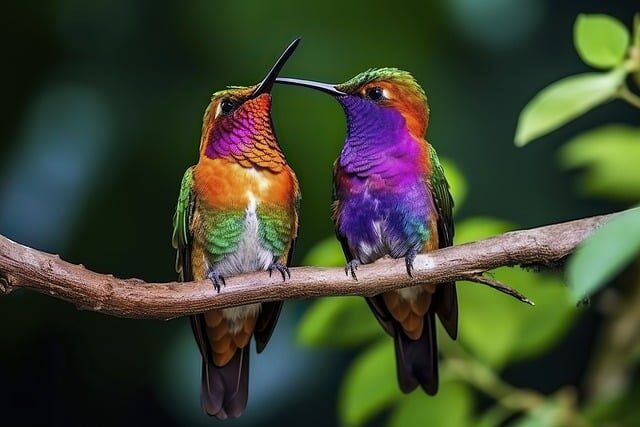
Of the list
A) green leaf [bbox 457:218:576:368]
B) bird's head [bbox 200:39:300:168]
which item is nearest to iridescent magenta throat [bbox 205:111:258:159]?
bird's head [bbox 200:39:300:168]

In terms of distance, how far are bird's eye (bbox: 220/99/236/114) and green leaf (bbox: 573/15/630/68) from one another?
0.45m

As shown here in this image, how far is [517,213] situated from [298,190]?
7.10 feet

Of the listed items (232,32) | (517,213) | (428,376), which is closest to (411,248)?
(428,376)

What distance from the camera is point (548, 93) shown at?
4.61 ft

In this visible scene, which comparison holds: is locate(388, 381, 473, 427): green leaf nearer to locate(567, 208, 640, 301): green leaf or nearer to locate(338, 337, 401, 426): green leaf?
locate(338, 337, 401, 426): green leaf

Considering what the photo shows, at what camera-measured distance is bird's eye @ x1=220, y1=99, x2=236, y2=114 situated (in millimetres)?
1213

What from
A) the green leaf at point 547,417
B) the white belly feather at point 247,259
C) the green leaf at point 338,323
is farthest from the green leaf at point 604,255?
the green leaf at point 338,323

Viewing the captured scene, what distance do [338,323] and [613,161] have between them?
111 cm

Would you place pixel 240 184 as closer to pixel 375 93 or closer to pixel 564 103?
pixel 375 93

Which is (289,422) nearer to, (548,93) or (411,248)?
(411,248)

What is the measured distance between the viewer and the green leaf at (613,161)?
102 inches

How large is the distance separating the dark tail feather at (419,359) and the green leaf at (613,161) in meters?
1.14

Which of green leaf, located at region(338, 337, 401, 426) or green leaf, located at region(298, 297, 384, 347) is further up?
green leaf, located at region(298, 297, 384, 347)

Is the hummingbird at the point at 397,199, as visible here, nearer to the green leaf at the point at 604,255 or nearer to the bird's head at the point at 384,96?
the bird's head at the point at 384,96
